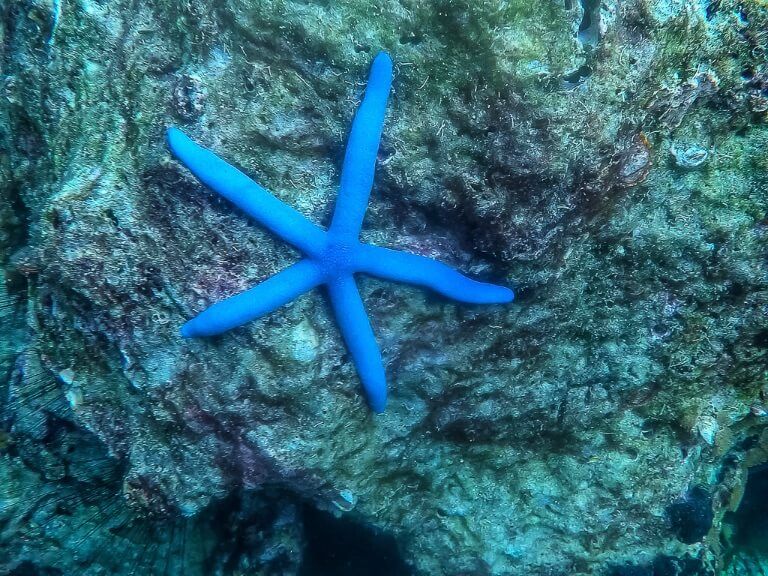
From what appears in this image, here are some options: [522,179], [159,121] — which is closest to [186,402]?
[159,121]

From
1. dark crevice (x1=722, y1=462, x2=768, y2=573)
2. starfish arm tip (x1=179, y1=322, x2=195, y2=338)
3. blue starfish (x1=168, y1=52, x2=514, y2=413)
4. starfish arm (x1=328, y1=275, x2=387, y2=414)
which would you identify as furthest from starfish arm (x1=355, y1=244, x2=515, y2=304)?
dark crevice (x1=722, y1=462, x2=768, y2=573)

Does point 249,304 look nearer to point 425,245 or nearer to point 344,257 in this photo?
point 344,257

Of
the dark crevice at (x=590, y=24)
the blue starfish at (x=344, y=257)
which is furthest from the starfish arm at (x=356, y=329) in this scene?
the dark crevice at (x=590, y=24)

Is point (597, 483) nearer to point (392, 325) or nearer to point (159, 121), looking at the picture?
point (392, 325)

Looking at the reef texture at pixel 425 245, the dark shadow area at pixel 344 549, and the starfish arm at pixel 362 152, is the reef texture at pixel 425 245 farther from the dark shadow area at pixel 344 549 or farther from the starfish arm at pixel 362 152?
the dark shadow area at pixel 344 549

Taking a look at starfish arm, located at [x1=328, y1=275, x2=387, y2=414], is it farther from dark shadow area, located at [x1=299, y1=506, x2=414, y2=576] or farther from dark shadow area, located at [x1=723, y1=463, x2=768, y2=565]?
dark shadow area, located at [x1=723, y1=463, x2=768, y2=565]

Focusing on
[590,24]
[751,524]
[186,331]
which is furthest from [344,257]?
[751,524]

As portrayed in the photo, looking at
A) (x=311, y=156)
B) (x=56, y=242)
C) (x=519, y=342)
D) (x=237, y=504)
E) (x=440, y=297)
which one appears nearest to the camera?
(x=56, y=242)
